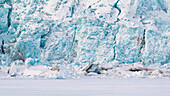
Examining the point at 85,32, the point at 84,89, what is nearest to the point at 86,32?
the point at 85,32

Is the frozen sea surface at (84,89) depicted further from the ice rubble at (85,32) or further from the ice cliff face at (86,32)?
the ice cliff face at (86,32)

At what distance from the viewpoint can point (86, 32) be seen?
9523 mm

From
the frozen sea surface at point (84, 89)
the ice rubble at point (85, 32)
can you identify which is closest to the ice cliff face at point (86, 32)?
the ice rubble at point (85, 32)

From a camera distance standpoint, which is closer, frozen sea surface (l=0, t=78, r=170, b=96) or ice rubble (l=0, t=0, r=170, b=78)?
frozen sea surface (l=0, t=78, r=170, b=96)

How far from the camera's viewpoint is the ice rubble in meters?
9.16

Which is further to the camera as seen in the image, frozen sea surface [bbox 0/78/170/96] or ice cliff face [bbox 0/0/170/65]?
ice cliff face [bbox 0/0/170/65]

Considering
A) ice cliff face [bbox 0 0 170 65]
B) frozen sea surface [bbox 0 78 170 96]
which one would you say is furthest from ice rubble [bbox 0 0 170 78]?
frozen sea surface [bbox 0 78 170 96]

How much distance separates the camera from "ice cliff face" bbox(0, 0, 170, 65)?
916 centimetres

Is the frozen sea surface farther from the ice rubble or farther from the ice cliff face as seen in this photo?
the ice cliff face

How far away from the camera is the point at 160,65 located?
888cm

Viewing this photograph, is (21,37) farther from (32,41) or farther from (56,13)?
(56,13)

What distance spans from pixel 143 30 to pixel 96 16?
173cm

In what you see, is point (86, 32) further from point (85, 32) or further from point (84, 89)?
point (84, 89)

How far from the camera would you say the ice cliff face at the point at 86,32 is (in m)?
9.16
